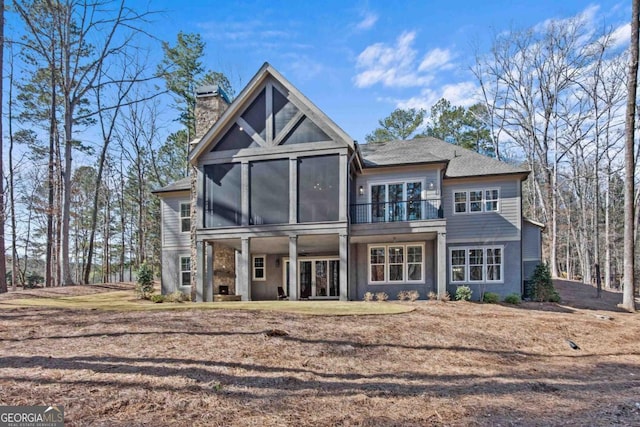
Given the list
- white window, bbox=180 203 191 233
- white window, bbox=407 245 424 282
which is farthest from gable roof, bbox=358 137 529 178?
white window, bbox=180 203 191 233

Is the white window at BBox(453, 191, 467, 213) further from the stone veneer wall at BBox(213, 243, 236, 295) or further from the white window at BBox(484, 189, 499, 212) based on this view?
the stone veneer wall at BBox(213, 243, 236, 295)

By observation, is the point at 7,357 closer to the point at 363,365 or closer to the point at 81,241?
the point at 363,365

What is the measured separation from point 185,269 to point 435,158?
12.7 meters

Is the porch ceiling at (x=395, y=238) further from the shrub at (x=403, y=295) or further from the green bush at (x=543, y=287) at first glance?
the green bush at (x=543, y=287)

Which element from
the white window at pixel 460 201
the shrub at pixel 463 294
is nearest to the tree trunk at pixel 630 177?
the white window at pixel 460 201

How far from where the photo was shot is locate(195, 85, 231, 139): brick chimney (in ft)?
57.8

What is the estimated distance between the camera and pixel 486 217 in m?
16.6

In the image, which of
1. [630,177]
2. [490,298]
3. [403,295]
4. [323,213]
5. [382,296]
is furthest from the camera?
[403,295]

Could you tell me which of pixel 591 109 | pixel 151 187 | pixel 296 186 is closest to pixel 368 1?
pixel 296 186

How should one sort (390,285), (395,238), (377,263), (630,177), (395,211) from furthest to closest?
(377,263), (390,285), (395,211), (395,238), (630,177)

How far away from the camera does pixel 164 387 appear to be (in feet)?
17.5

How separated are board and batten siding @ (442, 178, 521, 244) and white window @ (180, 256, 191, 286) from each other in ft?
40.1

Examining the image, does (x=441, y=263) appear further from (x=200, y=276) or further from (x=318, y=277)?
(x=200, y=276)

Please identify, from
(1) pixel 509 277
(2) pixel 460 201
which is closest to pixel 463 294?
(1) pixel 509 277
